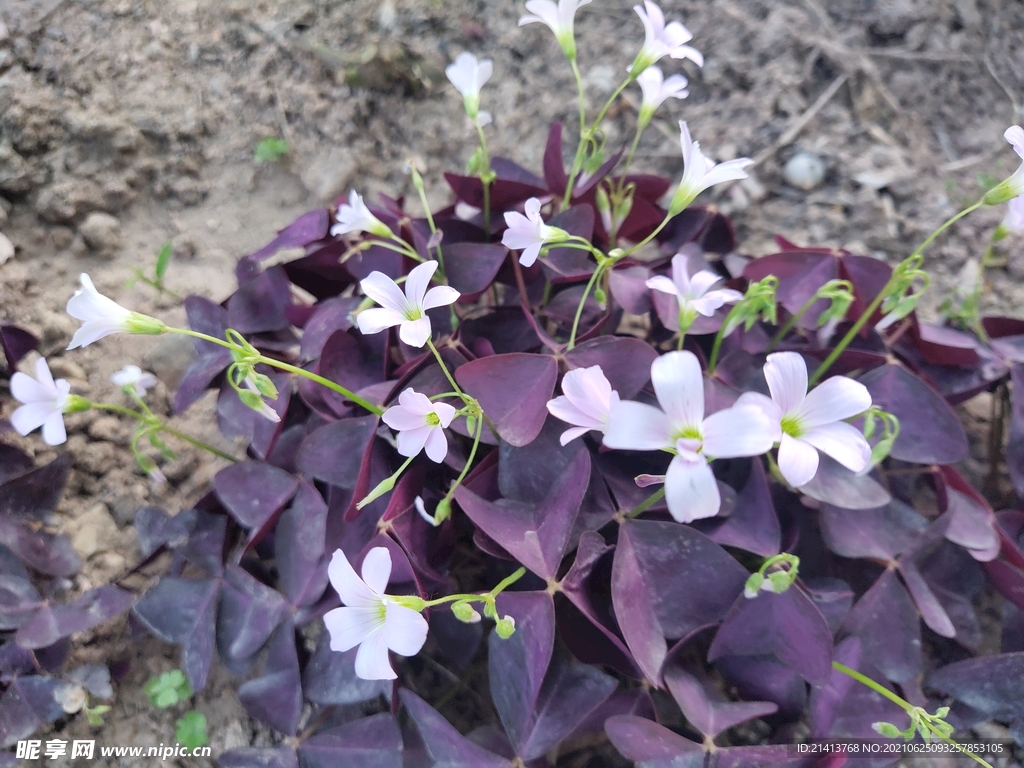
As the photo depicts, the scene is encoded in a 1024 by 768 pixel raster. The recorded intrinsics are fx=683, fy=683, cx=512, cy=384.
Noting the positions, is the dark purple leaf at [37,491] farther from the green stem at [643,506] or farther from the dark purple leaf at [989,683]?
the dark purple leaf at [989,683]

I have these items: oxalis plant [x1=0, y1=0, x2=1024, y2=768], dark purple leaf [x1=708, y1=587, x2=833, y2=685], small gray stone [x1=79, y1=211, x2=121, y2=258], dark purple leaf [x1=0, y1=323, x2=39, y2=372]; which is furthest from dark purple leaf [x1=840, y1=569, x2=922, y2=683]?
small gray stone [x1=79, y1=211, x2=121, y2=258]

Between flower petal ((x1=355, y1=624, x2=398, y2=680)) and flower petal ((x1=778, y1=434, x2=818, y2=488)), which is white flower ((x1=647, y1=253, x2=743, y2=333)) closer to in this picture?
flower petal ((x1=778, y1=434, x2=818, y2=488))

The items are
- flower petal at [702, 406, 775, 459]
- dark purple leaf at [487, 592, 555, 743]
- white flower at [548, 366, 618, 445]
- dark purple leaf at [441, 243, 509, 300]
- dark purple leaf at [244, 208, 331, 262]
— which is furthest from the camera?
dark purple leaf at [244, 208, 331, 262]

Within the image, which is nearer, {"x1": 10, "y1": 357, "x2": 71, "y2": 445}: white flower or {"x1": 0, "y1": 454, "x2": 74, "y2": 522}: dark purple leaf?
{"x1": 10, "y1": 357, "x2": 71, "y2": 445}: white flower

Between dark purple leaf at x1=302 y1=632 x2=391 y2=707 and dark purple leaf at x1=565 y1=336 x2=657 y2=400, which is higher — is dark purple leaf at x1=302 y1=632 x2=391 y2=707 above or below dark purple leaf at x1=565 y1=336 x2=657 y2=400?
below

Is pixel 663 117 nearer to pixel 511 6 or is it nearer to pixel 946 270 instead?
pixel 511 6

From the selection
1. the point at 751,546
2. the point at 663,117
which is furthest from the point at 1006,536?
the point at 663,117
